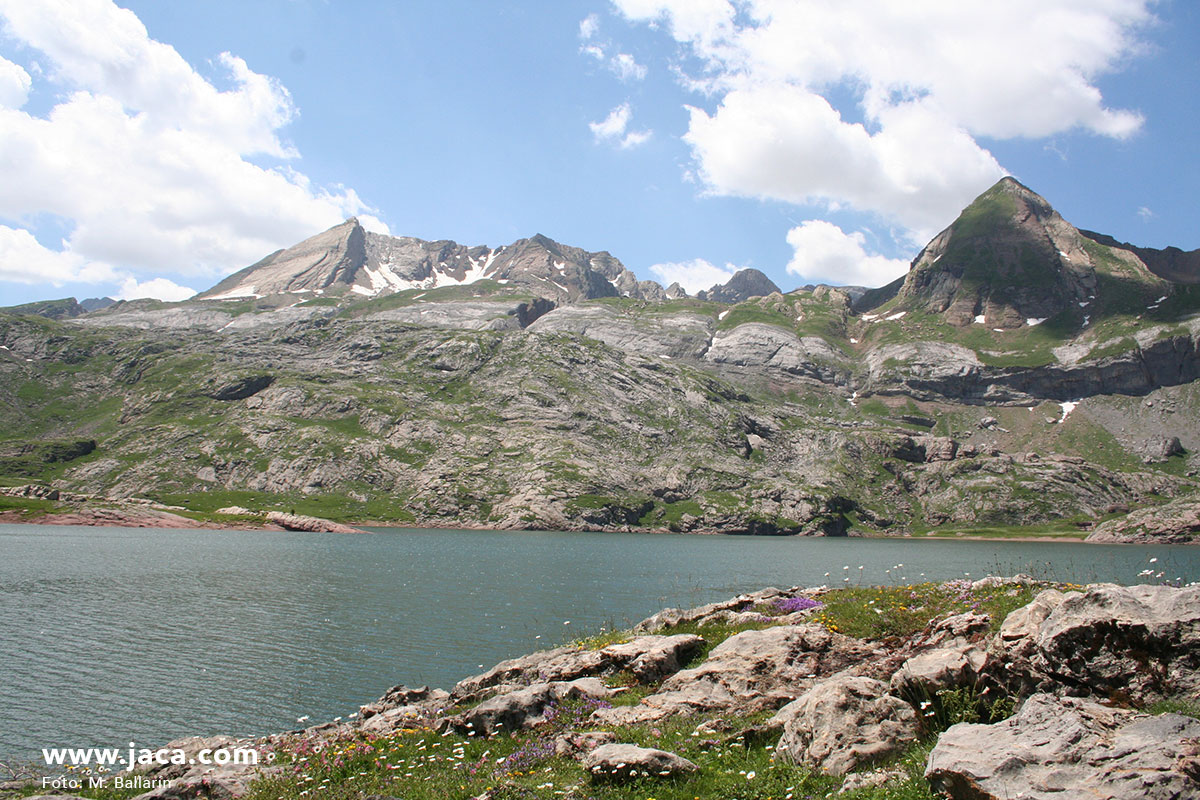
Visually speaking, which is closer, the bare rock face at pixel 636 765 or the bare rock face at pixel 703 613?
the bare rock face at pixel 636 765

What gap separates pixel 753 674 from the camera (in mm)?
20141

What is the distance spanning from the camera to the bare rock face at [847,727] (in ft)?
40.4

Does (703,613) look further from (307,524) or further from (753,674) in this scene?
(307,524)

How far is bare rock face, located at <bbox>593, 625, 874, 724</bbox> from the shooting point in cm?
1850

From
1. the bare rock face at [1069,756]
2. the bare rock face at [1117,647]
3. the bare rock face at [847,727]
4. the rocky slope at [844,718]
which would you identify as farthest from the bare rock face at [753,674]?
the bare rock face at [1069,756]

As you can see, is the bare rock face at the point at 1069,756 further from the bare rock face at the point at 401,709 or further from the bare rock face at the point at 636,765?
the bare rock face at the point at 401,709

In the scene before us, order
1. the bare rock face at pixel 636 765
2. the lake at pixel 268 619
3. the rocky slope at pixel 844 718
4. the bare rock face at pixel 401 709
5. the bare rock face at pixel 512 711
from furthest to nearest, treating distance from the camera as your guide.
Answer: the lake at pixel 268 619 → the bare rock face at pixel 401 709 → the bare rock face at pixel 512 711 → the bare rock face at pixel 636 765 → the rocky slope at pixel 844 718

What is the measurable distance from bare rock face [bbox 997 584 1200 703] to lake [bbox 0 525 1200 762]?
12.9 m

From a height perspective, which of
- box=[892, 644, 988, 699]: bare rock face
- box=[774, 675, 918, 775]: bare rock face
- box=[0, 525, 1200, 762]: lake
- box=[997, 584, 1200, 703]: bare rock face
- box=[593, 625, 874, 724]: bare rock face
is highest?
box=[997, 584, 1200, 703]: bare rock face

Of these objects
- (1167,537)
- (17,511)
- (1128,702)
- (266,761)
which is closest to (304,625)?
(266,761)

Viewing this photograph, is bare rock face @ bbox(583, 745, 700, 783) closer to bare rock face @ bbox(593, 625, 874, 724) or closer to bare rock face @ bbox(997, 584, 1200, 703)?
bare rock face @ bbox(593, 625, 874, 724)

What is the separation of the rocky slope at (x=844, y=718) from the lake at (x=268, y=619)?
25.1 feet

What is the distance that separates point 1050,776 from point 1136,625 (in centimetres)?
450

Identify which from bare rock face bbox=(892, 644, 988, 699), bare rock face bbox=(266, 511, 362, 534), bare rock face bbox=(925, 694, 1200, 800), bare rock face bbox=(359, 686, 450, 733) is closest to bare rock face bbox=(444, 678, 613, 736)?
bare rock face bbox=(359, 686, 450, 733)
